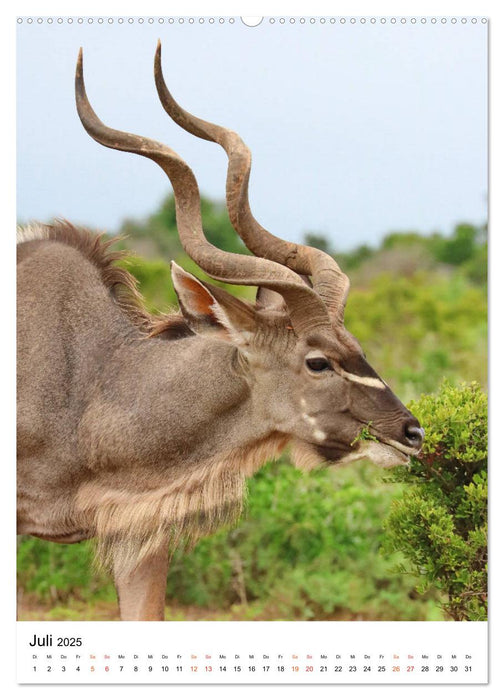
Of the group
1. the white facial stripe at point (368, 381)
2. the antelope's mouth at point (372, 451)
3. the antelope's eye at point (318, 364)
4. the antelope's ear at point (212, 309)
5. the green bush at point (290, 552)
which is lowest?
the green bush at point (290, 552)

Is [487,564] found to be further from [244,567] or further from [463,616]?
[244,567]

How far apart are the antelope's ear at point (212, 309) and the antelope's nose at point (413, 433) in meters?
0.89

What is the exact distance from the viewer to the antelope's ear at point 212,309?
4953 millimetres

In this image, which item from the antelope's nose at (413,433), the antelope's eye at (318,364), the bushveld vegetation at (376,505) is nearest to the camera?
the antelope's nose at (413,433)

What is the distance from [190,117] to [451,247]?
23.8ft

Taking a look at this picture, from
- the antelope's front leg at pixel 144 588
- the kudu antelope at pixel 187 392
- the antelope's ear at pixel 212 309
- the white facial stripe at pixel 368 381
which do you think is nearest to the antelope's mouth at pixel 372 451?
the kudu antelope at pixel 187 392

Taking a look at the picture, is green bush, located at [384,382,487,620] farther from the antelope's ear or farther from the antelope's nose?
the antelope's ear

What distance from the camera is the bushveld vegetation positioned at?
5145 millimetres

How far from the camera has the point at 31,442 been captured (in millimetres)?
5246

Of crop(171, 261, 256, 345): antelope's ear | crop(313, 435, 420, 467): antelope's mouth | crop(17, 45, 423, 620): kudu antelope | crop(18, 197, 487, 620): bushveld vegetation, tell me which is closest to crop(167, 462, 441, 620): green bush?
crop(18, 197, 487, 620): bushveld vegetation

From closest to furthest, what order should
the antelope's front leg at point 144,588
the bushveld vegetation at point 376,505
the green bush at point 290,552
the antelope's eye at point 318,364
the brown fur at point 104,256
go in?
1. the antelope's eye at point 318,364
2. the bushveld vegetation at point 376,505
3. the antelope's front leg at point 144,588
4. the brown fur at point 104,256
5. the green bush at point 290,552

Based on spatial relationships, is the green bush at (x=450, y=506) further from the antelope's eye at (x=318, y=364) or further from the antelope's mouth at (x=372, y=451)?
the antelope's eye at (x=318, y=364)

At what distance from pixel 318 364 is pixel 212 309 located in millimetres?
572
